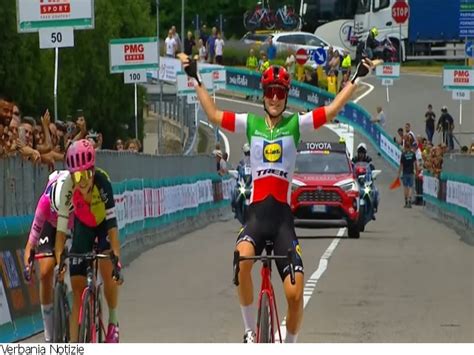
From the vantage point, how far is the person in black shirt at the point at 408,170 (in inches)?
1793

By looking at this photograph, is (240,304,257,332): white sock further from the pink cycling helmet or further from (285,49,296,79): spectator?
(285,49,296,79): spectator

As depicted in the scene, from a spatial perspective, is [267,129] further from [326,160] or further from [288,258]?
[326,160]

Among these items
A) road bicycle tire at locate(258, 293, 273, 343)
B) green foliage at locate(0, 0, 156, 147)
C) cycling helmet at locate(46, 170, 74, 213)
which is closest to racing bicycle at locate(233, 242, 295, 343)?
road bicycle tire at locate(258, 293, 273, 343)


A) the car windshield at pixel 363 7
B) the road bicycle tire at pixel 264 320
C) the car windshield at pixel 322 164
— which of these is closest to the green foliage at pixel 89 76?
the car windshield at pixel 322 164

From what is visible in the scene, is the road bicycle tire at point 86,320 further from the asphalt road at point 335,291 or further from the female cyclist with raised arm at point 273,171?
the asphalt road at point 335,291

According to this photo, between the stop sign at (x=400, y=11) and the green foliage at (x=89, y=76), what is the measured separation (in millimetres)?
16712

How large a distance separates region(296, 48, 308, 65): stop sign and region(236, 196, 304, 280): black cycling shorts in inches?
2282

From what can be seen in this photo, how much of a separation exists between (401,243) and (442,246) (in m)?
0.85

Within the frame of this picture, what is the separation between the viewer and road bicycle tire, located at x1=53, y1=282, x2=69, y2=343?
11.8 meters

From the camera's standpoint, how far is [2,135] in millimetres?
18109

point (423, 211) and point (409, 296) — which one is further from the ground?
point (409, 296)

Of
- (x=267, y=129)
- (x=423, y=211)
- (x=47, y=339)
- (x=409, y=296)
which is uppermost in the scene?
(x=267, y=129)
